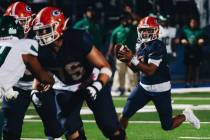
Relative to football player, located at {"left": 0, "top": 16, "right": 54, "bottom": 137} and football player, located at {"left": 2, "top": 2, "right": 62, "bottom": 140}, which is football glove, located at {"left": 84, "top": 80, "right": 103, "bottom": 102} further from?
football player, located at {"left": 2, "top": 2, "right": 62, "bottom": 140}

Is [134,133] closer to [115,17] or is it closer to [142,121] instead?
[142,121]

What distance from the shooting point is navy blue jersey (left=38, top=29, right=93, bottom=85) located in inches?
294

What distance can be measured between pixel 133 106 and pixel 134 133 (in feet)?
4.13

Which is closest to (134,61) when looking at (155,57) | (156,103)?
(155,57)

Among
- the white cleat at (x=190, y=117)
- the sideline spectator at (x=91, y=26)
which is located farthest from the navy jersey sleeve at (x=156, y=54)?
the sideline spectator at (x=91, y=26)

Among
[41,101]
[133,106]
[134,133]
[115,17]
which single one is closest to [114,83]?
[115,17]

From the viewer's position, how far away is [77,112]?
7.76m

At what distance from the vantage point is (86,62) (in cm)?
763

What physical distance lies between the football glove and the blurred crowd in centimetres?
567

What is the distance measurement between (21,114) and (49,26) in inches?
46.8

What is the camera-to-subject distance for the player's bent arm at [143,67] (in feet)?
29.0

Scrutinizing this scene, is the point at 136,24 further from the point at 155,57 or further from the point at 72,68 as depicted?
the point at 72,68

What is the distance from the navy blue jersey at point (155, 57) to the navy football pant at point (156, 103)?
0.15 meters

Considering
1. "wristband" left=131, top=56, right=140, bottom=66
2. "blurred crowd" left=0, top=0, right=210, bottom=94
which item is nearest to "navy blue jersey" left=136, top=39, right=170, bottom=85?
"wristband" left=131, top=56, right=140, bottom=66
